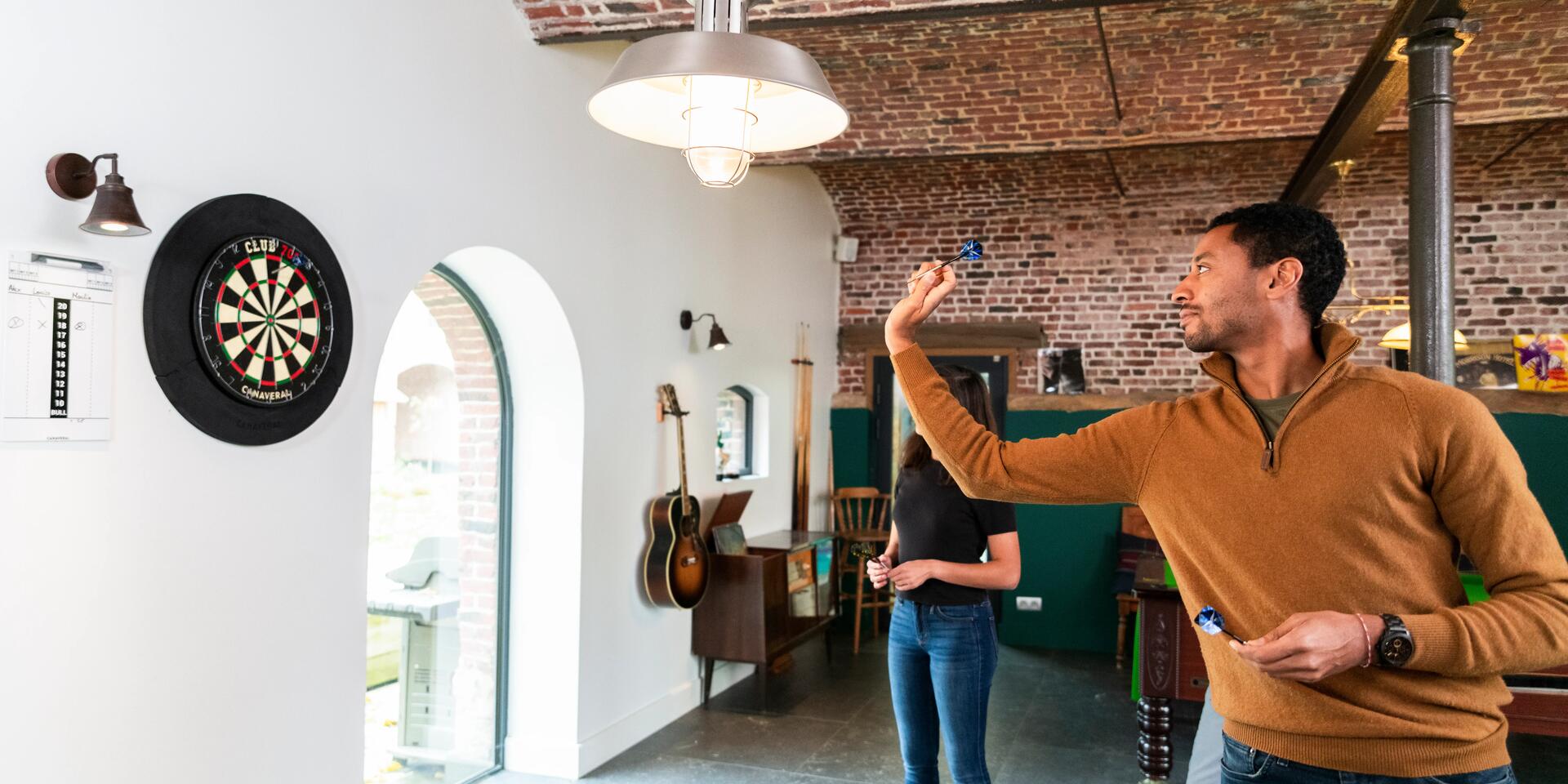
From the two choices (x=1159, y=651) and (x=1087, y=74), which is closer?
(x=1159, y=651)

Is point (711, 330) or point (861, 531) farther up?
point (711, 330)

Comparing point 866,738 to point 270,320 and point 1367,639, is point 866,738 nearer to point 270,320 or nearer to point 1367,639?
point 270,320

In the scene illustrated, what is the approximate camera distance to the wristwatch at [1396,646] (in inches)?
A: 60.1

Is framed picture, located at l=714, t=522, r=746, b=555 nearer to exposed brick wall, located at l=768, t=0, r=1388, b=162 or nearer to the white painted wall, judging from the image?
the white painted wall

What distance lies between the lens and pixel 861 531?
8.05 meters

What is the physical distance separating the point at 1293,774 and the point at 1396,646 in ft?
0.91

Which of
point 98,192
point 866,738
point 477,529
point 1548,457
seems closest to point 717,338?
point 477,529

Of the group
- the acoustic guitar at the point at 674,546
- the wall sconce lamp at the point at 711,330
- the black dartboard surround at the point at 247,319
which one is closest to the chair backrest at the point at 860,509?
the wall sconce lamp at the point at 711,330

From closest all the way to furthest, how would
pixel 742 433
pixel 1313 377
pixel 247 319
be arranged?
pixel 1313 377, pixel 247 319, pixel 742 433

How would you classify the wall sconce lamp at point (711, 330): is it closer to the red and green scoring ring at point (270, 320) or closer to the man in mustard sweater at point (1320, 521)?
the red and green scoring ring at point (270, 320)

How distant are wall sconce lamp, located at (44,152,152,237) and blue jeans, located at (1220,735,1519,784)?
8.22ft

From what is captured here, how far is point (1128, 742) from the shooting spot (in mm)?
5508

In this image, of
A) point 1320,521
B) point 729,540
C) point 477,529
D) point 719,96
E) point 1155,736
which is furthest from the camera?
point 729,540

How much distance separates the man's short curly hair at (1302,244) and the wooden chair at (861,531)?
587 centimetres
